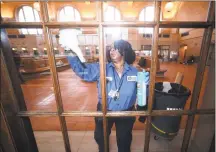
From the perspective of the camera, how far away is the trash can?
1437 millimetres

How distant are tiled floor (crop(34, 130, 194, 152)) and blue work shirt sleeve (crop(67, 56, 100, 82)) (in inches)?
46.4

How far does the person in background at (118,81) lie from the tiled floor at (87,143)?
1.63 ft

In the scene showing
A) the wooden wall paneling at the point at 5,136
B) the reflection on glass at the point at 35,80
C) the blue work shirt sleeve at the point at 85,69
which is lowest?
the reflection on glass at the point at 35,80

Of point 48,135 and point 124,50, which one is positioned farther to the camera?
point 48,135

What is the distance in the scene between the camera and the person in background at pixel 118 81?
1298mm

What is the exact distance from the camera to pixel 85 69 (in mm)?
1356

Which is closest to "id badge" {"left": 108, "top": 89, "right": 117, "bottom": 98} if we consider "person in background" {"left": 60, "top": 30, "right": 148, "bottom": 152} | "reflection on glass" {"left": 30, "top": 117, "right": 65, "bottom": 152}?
"person in background" {"left": 60, "top": 30, "right": 148, "bottom": 152}

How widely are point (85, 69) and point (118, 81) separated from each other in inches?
15.4

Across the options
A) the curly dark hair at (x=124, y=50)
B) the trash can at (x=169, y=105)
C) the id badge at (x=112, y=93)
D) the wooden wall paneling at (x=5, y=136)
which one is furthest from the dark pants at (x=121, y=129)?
the wooden wall paneling at (x=5, y=136)

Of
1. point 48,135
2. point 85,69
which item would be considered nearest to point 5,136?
point 85,69

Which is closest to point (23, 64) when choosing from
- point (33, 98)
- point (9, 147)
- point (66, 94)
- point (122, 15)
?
point (33, 98)

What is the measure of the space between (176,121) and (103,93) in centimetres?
129

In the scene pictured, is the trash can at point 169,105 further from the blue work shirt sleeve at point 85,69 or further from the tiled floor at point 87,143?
the blue work shirt sleeve at point 85,69

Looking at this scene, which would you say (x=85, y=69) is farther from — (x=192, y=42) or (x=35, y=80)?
(x=192, y=42)
